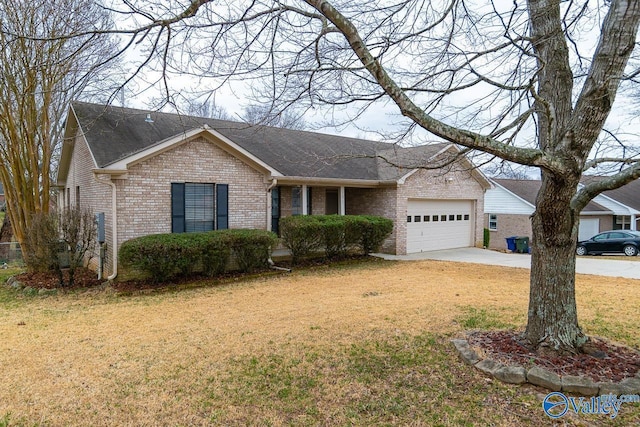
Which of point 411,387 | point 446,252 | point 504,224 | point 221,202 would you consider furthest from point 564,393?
point 504,224

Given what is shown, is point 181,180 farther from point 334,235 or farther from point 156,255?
point 334,235

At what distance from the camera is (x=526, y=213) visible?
24.1 metres

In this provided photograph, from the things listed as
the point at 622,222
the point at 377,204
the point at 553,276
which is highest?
the point at 377,204

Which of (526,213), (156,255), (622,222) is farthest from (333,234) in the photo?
(622,222)

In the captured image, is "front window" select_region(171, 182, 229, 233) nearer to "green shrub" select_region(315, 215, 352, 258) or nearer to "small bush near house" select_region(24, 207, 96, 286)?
"small bush near house" select_region(24, 207, 96, 286)

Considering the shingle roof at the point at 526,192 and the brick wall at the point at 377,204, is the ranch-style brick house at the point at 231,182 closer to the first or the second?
the brick wall at the point at 377,204

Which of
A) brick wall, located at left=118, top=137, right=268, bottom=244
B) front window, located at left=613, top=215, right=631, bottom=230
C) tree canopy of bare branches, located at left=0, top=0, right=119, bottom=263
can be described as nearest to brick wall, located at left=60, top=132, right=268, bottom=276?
brick wall, located at left=118, top=137, right=268, bottom=244

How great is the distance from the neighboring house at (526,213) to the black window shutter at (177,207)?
65.8 ft

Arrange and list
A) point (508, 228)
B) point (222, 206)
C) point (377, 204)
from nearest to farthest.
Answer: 1. point (222, 206)
2. point (377, 204)
3. point (508, 228)

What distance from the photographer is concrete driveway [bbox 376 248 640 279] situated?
11.5 metres

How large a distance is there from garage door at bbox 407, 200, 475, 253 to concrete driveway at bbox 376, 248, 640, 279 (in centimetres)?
46

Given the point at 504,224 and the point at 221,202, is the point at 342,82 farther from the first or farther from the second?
the point at 504,224

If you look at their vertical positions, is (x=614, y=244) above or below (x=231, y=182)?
below

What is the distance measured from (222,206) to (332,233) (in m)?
3.51
